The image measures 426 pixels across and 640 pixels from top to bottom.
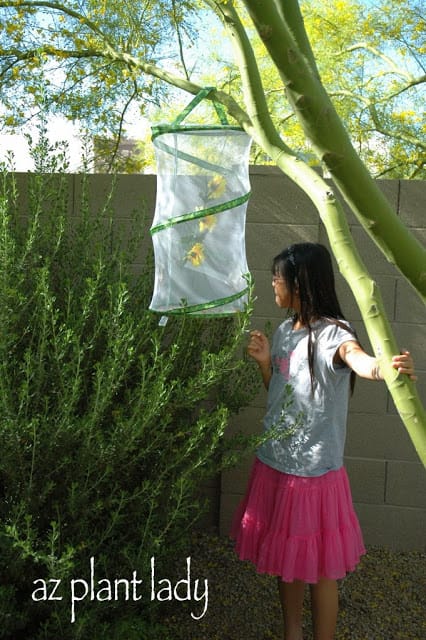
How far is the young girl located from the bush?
0.81 ft

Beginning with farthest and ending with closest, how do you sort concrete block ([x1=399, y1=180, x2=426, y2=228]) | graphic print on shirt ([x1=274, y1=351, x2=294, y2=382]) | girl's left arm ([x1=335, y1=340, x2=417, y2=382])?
1. concrete block ([x1=399, y1=180, x2=426, y2=228])
2. graphic print on shirt ([x1=274, y1=351, x2=294, y2=382])
3. girl's left arm ([x1=335, y1=340, x2=417, y2=382])

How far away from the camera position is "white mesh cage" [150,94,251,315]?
205 cm

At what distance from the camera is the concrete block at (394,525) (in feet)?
10.6

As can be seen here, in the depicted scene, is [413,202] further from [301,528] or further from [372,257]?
[301,528]

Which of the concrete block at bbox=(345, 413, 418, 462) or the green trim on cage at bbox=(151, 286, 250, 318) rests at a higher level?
the green trim on cage at bbox=(151, 286, 250, 318)

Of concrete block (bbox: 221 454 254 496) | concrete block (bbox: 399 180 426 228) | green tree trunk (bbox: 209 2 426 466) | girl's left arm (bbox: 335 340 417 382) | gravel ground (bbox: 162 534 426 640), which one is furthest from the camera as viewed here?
concrete block (bbox: 221 454 254 496)

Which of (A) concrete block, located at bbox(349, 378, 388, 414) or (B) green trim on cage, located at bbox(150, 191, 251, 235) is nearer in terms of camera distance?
(B) green trim on cage, located at bbox(150, 191, 251, 235)

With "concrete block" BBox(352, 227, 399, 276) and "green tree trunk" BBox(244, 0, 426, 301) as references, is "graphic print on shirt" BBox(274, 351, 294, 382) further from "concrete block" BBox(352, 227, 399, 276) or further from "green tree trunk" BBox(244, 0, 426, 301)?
"green tree trunk" BBox(244, 0, 426, 301)

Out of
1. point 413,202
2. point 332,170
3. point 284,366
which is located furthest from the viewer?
point 413,202

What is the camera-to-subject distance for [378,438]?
3.21 m

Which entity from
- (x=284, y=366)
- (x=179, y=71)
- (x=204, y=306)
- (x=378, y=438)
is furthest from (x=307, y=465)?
(x=179, y=71)

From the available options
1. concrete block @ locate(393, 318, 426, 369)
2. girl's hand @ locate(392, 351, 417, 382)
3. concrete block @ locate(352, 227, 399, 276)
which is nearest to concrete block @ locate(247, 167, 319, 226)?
concrete block @ locate(352, 227, 399, 276)

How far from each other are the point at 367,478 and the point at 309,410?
1.08m

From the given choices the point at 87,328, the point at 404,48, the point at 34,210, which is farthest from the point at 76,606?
the point at 404,48
